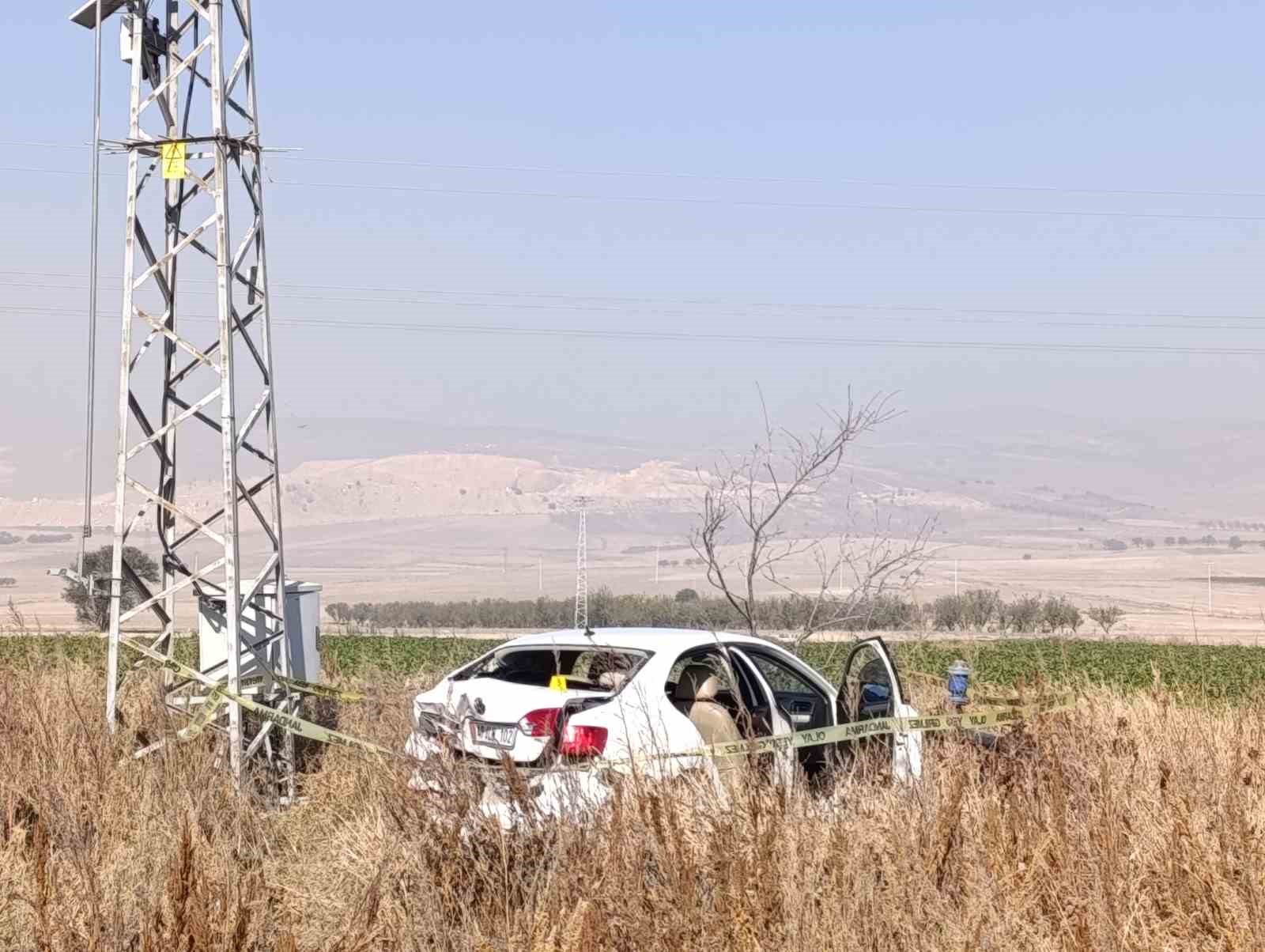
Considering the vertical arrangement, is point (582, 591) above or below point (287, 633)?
below

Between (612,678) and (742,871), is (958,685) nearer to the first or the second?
(612,678)

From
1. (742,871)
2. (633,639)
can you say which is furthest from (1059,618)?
(742,871)

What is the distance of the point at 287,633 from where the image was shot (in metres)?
13.5

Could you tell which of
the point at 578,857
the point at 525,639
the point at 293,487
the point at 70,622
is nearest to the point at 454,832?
the point at 578,857

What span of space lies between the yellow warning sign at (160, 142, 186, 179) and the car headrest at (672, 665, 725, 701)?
5611 millimetres

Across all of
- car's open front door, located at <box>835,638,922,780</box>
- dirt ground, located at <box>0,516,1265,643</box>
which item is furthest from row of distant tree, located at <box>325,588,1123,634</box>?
car's open front door, located at <box>835,638,922,780</box>

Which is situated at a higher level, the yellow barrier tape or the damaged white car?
the damaged white car

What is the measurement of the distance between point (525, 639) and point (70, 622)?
222ft

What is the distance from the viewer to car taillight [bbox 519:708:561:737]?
905 centimetres

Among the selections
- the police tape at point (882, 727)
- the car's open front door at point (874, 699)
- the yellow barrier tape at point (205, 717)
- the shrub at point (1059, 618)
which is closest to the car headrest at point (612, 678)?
the police tape at point (882, 727)

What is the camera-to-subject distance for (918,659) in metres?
26.5

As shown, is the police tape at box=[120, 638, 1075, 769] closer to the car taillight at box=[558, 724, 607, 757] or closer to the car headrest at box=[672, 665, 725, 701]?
the car taillight at box=[558, 724, 607, 757]

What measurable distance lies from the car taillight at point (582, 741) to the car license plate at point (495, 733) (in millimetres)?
316

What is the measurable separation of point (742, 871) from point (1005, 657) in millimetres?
29050
